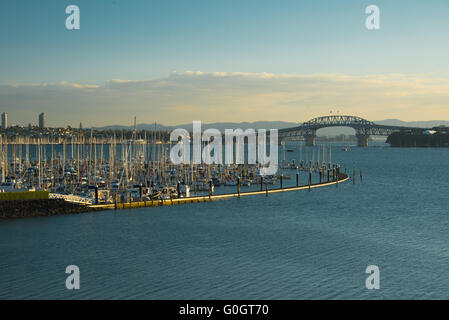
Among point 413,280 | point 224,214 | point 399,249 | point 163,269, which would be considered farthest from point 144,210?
point 413,280

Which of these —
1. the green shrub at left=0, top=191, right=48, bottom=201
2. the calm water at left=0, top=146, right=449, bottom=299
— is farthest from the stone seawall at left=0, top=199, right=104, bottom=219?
the calm water at left=0, top=146, right=449, bottom=299

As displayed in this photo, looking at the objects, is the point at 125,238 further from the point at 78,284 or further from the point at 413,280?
the point at 413,280

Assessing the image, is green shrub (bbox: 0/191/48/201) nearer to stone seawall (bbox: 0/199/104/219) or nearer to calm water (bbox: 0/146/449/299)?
stone seawall (bbox: 0/199/104/219)

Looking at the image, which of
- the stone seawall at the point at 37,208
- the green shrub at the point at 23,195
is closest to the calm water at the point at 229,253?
the stone seawall at the point at 37,208

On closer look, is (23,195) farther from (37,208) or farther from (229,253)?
(229,253)

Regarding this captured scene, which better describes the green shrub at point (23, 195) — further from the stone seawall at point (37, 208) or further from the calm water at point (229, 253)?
the calm water at point (229, 253)
